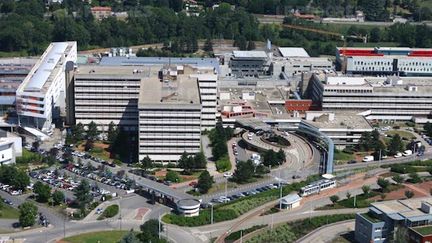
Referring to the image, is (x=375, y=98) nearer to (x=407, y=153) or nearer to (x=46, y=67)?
(x=407, y=153)

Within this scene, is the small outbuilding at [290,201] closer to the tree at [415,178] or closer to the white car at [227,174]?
the white car at [227,174]

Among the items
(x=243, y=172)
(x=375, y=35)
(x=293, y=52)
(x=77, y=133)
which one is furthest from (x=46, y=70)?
(x=375, y=35)

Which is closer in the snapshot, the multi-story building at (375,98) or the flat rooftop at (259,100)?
the flat rooftop at (259,100)

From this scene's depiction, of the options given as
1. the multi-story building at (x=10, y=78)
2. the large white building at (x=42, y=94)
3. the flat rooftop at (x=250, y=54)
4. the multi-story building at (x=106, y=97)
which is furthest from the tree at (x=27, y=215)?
the flat rooftop at (x=250, y=54)

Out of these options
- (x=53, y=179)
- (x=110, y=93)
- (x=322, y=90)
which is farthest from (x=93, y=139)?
(x=322, y=90)

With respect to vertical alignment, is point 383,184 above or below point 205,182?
below

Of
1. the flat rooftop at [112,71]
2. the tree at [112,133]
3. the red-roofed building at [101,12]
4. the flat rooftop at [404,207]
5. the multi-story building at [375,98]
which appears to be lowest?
the flat rooftop at [404,207]

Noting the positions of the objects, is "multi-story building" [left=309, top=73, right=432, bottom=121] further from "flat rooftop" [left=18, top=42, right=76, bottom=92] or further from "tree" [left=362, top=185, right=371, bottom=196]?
"flat rooftop" [left=18, top=42, right=76, bottom=92]
